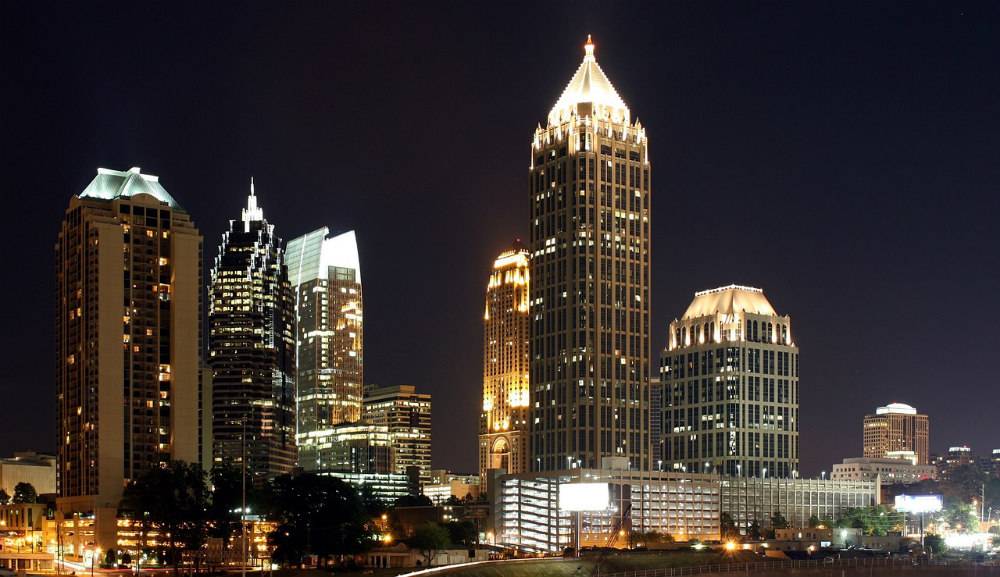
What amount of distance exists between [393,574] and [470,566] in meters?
13.0

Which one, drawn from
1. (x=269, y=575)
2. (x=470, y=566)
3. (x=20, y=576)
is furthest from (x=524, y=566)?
(x=20, y=576)

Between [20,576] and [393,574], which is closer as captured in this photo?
[20,576]

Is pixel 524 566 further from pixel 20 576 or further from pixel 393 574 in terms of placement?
pixel 20 576

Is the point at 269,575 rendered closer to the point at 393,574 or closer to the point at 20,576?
the point at 393,574

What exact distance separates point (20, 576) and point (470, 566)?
179 ft

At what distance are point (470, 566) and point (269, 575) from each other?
28.0 m

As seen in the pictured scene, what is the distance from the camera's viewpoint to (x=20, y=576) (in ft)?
608

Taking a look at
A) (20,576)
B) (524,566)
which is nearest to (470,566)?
(524,566)

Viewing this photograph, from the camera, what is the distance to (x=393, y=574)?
19838 cm

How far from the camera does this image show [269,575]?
200 m

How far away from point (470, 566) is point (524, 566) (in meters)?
11.2

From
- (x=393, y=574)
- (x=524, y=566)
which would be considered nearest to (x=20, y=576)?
(x=393, y=574)

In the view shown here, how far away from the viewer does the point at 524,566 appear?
654ft

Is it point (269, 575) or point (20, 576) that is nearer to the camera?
point (20, 576)
